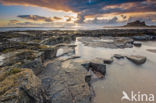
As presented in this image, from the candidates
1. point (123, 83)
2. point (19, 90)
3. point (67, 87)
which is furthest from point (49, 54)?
point (123, 83)

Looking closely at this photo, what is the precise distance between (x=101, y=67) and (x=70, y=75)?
9.69 feet

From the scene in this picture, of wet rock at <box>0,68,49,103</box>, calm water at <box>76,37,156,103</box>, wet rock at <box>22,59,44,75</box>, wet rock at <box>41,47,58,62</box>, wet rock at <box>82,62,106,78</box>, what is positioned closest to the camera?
wet rock at <box>0,68,49,103</box>

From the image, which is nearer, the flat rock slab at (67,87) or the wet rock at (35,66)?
the flat rock slab at (67,87)

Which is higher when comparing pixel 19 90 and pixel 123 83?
pixel 19 90

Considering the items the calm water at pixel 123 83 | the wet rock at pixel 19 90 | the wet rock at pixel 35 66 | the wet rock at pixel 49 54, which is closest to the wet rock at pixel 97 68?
the calm water at pixel 123 83

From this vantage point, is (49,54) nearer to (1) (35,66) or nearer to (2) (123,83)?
(1) (35,66)

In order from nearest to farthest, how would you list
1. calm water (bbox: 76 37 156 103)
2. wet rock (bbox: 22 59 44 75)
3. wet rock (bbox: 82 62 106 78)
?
calm water (bbox: 76 37 156 103) → wet rock (bbox: 22 59 44 75) → wet rock (bbox: 82 62 106 78)

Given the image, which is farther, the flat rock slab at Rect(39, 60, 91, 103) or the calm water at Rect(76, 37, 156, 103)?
the calm water at Rect(76, 37, 156, 103)

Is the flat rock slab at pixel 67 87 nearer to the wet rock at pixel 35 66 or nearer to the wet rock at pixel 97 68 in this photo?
the wet rock at pixel 35 66

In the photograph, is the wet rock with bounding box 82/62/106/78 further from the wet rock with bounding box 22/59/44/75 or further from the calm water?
the wet rock with bounding box 22/59/44/75

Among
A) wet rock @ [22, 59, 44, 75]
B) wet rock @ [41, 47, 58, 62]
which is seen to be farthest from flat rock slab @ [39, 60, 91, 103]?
wet rock @ [41, 47, 58, 62]

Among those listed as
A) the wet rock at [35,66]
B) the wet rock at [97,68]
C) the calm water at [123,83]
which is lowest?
the calm water at [123,83]

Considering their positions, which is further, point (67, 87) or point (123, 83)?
point (123, 83)

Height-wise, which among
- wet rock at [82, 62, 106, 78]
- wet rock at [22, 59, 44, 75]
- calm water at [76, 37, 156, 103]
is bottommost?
calm water at [76, 37, 156, 103]
